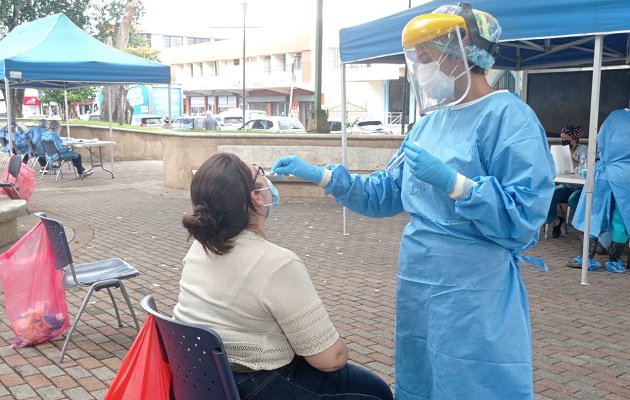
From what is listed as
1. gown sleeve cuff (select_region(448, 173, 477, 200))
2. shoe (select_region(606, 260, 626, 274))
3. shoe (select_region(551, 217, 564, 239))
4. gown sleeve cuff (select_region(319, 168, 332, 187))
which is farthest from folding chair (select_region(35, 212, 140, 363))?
shoe (select_region(551, 217, 564, 239))

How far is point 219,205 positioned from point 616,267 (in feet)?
17.7

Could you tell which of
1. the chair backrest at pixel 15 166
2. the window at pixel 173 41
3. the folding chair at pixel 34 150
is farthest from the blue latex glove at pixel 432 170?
the window at pixel 173 41

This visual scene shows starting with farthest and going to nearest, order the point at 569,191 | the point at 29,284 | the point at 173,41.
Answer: the point at 173,41 → the point at 569,191 → the point at 29,284

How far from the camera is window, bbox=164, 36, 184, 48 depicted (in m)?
77.1

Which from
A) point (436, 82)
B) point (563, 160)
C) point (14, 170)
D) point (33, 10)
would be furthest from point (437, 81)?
point (33, 10)

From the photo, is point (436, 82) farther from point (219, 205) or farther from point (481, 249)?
point (219, 205)

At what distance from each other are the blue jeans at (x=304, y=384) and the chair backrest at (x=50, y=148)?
493 inches

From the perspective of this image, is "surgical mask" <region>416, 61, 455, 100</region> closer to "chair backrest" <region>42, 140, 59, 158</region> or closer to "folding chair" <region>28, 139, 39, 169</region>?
"chair backrest" <region>42, 140, 59, 158</region>

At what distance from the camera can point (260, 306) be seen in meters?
2.10

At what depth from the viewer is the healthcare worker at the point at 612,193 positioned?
6297 millimetres

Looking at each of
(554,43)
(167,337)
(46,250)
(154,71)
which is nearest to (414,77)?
(167,337)

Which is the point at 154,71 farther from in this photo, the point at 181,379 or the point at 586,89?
the point at 181,379

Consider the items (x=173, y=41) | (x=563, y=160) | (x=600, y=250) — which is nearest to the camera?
(x=600, y=250)

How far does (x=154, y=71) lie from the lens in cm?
1245
